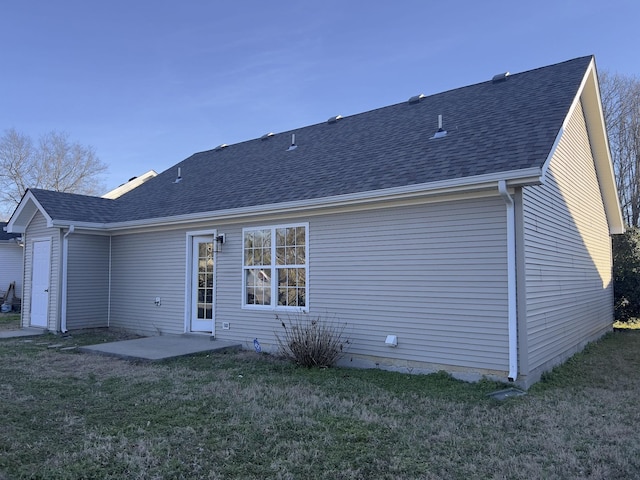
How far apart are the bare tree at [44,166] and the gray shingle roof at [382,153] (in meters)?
24.4

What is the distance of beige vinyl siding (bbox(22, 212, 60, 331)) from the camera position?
1070cm

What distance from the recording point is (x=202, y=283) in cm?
972

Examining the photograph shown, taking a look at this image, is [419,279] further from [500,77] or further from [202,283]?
[500,77]

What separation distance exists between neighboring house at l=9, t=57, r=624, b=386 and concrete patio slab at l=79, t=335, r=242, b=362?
370 mm

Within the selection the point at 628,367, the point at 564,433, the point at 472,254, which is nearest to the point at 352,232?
the point at 472,254

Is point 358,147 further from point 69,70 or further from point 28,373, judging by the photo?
point 69,70

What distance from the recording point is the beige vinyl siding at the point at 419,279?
5934 millimetres

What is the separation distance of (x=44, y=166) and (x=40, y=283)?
85.4 feet

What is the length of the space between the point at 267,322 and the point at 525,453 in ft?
17.5

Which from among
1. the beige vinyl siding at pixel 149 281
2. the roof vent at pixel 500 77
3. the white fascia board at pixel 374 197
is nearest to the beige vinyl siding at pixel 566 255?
the white fascia board at pixel 374 197

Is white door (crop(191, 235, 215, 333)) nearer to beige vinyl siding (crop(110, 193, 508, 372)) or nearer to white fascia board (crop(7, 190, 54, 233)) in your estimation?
beige vinyl siding (crop(110, 193, 508, 372))

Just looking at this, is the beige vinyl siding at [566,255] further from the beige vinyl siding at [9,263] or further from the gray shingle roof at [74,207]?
the beige vinyl siding at [9,263]

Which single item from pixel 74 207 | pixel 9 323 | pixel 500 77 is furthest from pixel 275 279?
pixel 9 323

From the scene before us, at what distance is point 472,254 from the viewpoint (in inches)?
240
